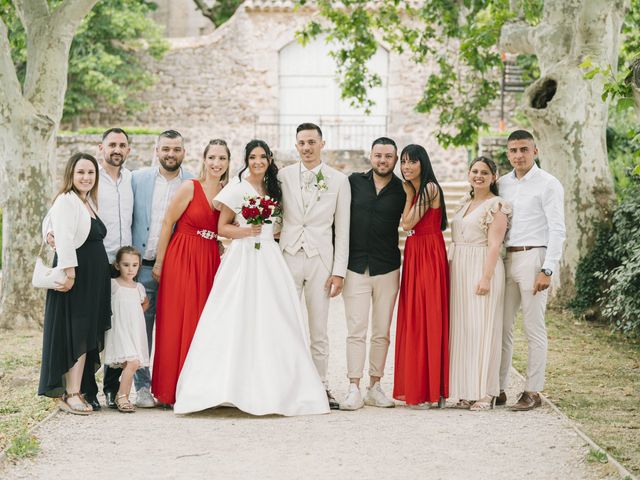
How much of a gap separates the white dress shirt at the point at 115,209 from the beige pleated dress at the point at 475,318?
2.53m

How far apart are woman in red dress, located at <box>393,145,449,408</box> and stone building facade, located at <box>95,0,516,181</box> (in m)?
18.1

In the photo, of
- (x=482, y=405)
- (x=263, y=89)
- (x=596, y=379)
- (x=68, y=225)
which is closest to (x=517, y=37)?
(x=596, y=379)

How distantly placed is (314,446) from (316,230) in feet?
5.89

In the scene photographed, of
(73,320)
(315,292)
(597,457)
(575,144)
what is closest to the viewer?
(597,457)

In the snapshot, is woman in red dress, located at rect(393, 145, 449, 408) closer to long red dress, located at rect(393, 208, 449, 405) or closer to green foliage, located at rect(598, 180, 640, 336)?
long red dress, located at rect(393, 208, 449, 405)

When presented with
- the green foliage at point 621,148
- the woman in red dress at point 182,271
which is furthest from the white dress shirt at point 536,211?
the green foliage at point 621,148

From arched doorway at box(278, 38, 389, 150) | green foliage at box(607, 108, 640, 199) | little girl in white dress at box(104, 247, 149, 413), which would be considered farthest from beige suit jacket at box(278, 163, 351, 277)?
arched doorway at box(278, 38, 389, 150)

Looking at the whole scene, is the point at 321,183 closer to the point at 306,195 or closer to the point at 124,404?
the point at 306,195

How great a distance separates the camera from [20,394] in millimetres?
8023

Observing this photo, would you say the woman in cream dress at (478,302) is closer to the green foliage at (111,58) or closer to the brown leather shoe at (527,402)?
the brown leather shoe at (527,402)

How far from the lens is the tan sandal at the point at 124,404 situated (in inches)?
273

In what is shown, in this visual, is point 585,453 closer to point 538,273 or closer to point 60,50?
point 538,273

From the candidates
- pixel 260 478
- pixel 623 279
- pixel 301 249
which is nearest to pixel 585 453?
pixel 260 478

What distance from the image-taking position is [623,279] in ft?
33.2
